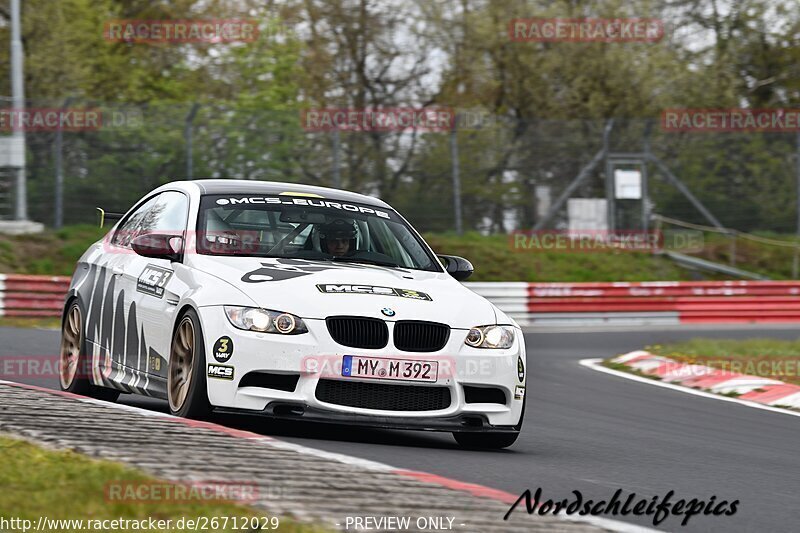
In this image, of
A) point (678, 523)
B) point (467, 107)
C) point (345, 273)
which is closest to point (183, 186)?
point (345, 273)

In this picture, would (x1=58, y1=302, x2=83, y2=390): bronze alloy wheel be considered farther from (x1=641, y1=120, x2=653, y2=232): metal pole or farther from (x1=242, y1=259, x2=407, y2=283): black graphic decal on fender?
(x1=641, y1=120, x2=653, y2=232): metal pole

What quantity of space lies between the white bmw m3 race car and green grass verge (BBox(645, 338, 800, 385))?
711 centimetres

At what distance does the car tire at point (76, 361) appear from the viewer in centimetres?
928

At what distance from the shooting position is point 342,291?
25.1 feet

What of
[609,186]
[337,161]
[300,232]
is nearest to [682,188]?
[609,186]

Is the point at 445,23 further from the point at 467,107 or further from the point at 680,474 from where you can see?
the point at 680,474

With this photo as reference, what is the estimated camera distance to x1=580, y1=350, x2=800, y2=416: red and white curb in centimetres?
1291

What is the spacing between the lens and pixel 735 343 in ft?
63.1

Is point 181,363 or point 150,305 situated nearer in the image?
point 181,363

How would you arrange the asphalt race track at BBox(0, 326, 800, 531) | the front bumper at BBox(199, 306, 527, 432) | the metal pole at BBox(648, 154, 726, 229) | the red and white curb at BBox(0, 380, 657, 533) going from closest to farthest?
the red and white curb at BBox(0, 380, 657, 533) < the asphalt race track at BBox(0, 326, 800, 531) < the front bumper at BBox(199, 306, 527, 432) < the metal pole at BBox(648, 154, 726, 229)

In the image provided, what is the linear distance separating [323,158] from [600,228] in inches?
242

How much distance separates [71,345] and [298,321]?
9.05ft

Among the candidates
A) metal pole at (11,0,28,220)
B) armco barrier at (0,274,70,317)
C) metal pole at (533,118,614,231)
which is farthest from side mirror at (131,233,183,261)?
metal pole at (533,118,614,231)

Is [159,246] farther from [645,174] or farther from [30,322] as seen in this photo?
[645,174]
